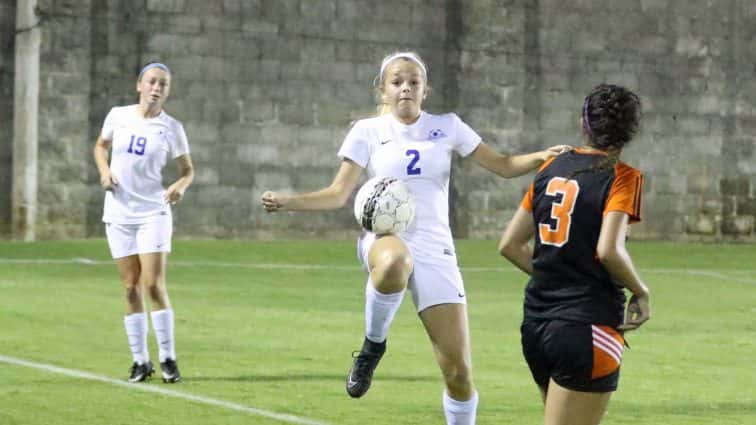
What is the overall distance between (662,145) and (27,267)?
11418 mm

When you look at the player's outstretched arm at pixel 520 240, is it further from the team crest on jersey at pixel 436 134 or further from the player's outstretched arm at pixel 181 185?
the player's outstretched arm at pixel 181 185

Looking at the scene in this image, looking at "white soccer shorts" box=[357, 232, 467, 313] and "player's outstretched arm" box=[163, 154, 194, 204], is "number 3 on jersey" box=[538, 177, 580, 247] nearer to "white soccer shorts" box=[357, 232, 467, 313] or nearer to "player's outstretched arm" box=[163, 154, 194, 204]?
A: "white soccer shorts" box=[357, 232, 467, 313]

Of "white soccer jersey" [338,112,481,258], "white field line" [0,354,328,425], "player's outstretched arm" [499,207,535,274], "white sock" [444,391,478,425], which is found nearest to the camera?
"player's outstretched arm" [499,207,535,274]

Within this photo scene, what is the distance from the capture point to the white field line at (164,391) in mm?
9184

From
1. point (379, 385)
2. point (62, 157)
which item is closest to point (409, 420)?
point (379, 385)

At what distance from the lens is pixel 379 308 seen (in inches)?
295

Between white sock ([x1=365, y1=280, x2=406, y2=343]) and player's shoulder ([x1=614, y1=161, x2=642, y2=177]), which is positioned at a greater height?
player's shoulder ([x1=614, y1=161, x2=642, y2=177])

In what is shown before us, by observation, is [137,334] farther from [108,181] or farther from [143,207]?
[108,181]

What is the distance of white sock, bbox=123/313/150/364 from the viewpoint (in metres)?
10.6

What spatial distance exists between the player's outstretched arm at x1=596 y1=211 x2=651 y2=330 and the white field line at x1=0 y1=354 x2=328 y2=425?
3.94 metres

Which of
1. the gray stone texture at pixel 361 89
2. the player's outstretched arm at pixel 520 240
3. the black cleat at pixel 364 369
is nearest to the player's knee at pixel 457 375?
the black cleat at pixel 364 369

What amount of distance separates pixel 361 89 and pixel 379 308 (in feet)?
57.5

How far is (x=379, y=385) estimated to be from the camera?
35.4 ft

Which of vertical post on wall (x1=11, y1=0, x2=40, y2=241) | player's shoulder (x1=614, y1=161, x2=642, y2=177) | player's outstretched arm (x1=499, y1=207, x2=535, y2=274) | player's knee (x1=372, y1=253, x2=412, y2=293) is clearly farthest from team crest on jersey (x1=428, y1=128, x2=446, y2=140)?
vertical post on wall (x1=11, y1=0, x2=40, y2=241)
